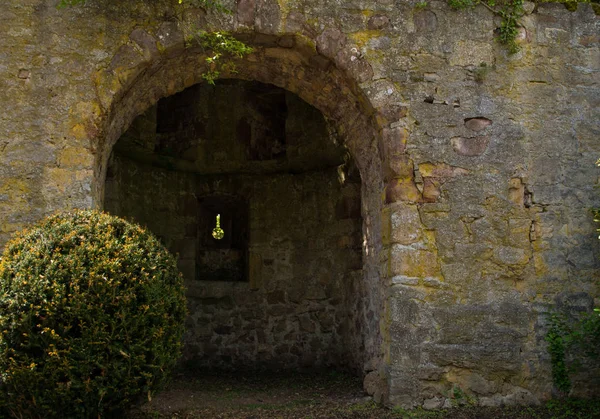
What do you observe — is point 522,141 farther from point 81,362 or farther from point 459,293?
point 81,362

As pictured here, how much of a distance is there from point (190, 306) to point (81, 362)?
16.9 ft

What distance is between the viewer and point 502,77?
19.1ft

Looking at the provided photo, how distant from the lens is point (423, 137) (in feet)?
18.5

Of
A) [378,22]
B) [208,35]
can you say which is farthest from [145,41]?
[378,22]

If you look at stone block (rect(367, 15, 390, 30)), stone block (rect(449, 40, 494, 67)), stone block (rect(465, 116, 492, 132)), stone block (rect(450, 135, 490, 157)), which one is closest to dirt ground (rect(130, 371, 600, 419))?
stone block (rect(450, 135, 490, 157))

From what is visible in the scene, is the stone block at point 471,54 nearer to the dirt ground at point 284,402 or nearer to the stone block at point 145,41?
the stone block at point 145,41

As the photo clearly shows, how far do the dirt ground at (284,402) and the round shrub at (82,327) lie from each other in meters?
0.88

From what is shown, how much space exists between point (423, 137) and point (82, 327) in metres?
3.14

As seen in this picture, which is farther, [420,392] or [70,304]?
[420,392]

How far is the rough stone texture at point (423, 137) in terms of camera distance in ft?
17.3

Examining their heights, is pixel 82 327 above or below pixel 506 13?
below

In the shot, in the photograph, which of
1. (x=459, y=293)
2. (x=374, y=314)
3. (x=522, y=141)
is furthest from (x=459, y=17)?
(x=374, y=314)

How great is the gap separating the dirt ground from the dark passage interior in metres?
0.55

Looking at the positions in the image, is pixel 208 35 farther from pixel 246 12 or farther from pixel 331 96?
pixel 331 96
